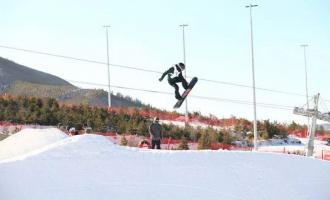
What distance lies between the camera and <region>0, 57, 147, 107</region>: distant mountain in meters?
88.9

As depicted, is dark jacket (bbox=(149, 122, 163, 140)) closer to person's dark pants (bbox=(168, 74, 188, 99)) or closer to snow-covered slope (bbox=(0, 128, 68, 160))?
person's dark pants (bbox=(168, 74, 188, 99))

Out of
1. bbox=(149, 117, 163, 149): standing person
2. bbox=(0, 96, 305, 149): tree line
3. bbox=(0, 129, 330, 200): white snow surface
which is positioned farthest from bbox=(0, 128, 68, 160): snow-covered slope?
bbox=(0, 96, 305, 149): tree line

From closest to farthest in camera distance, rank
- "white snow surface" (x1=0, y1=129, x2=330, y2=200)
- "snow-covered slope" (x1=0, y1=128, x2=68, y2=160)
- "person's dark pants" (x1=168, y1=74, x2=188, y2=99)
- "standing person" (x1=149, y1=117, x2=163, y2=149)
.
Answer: "white snow surface" (x1=0, y1=129, x2=330, y2=200)
"standing person" (x1=149, y1=117, x2=163, y2=149)
"person's dark pants" (x1=168, y1=74, x2=188, y2=99)
"snow-covered slope" (x1=0, y1=128, x2=68, y2=160)

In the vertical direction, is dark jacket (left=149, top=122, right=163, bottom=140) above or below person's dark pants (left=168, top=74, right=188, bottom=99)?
below

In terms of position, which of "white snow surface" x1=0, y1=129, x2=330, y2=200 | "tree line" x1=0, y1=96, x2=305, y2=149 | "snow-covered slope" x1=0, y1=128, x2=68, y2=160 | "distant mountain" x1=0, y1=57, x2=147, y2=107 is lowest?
"white snow surface" x1=0, y1=129, x2=330, y2=200

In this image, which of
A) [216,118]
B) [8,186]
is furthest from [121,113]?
[8,186]

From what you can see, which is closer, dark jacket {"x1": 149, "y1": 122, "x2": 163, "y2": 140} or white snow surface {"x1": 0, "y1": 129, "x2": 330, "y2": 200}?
white snow surface {"x1": 0, "y1": 129, "x2": 330, "y2": 200}

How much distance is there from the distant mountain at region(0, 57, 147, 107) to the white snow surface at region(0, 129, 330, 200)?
66.1m

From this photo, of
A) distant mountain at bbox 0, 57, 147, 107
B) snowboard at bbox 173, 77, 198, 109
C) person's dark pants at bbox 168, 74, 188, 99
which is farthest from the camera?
distant mountain at bbox 0, 57, 147, 107

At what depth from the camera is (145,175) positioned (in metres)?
15.4

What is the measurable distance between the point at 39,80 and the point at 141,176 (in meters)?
94.6

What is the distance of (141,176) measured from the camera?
15305 mm

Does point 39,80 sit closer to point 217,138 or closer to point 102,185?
point 217,138

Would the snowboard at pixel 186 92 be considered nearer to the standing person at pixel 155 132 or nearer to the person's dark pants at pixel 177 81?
the person's dark pants at pixel 177 81
